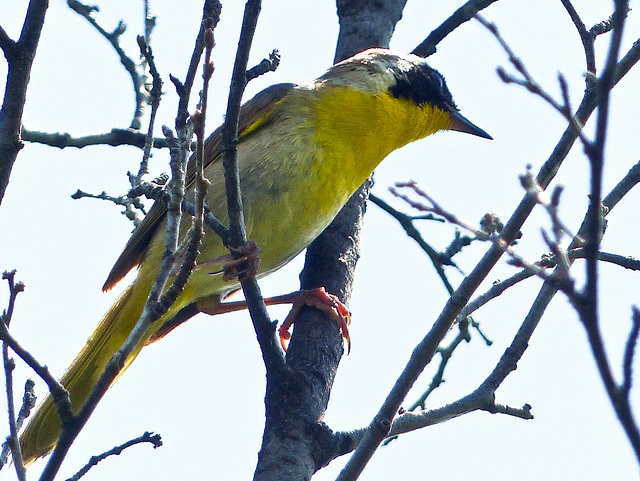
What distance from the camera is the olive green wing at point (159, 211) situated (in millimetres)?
4547

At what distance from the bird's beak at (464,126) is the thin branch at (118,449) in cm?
308

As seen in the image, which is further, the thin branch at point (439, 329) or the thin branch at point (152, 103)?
the thin branch at point (152, 103)

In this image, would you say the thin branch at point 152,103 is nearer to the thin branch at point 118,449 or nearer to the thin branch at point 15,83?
the thin branch at point 15,83

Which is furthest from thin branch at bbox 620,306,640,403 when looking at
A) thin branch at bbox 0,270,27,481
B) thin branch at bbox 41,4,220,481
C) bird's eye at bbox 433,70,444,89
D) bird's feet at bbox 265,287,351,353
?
bird's eye at bbox 433,70,444,89

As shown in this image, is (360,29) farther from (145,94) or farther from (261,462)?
(261,462)

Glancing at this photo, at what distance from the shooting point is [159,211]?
4508 mm

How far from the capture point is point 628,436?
132 centimetres

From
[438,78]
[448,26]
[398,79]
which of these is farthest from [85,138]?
[448,26]

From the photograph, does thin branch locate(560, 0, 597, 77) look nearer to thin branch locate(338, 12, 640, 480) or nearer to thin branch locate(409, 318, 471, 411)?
thin branch locate(338, 12, 640, 480)

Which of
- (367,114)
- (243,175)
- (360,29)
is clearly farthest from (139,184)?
(360,29)

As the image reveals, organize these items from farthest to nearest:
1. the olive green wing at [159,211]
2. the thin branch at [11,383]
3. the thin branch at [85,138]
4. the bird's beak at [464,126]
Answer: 1. the bird's beak at [464,126]
2. the olive green wing at [159,211]
3. the thin branch at [85,138]
4. the thin branch at [11,383]

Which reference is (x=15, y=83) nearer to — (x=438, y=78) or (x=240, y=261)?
(x=240, y=261)

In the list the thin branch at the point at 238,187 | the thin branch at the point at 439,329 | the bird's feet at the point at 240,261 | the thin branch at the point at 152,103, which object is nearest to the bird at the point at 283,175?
the bird's feet at the point at 240,261

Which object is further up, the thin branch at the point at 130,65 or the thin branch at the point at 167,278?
the thin branch at the point at 130,65
